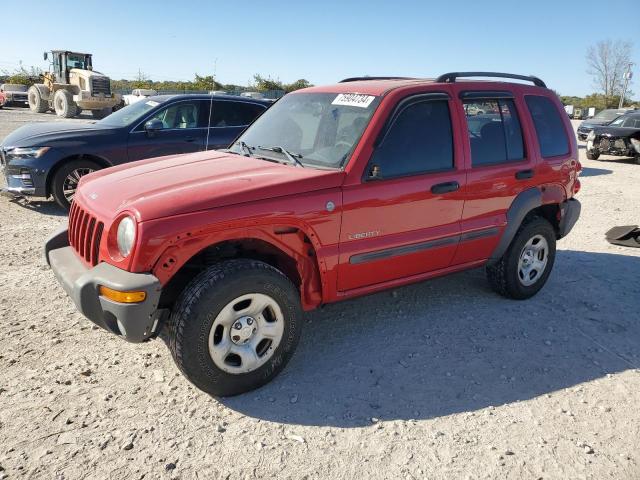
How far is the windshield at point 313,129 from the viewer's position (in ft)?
11.8

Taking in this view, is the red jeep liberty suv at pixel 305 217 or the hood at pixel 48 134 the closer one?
the red jeep liberty suv at pixel 305 217

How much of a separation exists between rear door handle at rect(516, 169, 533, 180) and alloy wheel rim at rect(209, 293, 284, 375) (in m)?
2.45

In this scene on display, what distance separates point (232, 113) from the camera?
27.2 ft

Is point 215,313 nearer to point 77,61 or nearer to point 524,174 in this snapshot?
point 524,174

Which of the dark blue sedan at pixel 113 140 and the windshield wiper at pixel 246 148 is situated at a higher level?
the windshield wiper at pixel 246 148

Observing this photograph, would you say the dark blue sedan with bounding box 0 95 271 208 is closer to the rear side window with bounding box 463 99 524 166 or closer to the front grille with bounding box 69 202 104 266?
the front grille with bounding box 69 202 104 266

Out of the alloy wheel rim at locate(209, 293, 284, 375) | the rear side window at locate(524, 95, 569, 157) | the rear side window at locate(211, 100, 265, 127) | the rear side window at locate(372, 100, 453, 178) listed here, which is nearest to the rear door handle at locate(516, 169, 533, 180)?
the rear side window at locate(524, 95, 569, 157)

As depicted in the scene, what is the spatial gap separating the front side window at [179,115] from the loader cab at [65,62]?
2259cm

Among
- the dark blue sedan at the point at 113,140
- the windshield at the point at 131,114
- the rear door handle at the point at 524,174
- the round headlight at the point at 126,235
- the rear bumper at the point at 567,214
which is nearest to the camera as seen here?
the round headlight at the point at 126,235

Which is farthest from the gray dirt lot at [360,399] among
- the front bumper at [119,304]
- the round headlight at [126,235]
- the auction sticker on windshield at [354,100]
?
the auction sticker on windshield at [354,100]

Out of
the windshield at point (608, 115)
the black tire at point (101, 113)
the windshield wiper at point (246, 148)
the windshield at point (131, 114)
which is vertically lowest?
the black tire at point (101, 113)

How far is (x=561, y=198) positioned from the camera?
4.84 metres

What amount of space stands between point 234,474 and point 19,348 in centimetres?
200

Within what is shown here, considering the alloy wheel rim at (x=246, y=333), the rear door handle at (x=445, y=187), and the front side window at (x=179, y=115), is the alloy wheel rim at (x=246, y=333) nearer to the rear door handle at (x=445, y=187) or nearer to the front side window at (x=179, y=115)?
the rear door handle at (x=445, y=187)
